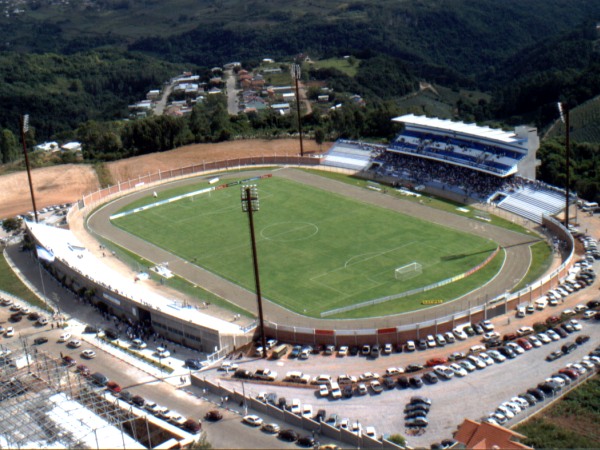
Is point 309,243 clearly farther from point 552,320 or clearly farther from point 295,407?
point 295,407

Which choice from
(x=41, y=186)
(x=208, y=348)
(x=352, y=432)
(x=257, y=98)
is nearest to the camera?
(x=352, y=432)

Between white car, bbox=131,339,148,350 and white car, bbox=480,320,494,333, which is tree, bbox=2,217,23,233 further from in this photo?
white car, bbox=480,320,494,333

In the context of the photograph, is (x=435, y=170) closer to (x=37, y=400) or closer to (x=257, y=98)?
(x=37, y=400)

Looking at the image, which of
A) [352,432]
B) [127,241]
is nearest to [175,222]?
[127,241]

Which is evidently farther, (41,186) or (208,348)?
(41,186)

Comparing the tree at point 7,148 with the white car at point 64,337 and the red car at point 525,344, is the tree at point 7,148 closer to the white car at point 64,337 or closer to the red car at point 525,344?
the white car at point 64,337

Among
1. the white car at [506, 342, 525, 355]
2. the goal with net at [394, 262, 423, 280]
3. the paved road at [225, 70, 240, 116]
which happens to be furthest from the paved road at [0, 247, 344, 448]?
the paved road at [225, 70, 240, 116]
